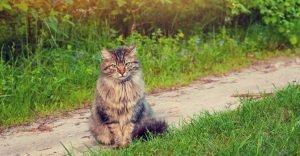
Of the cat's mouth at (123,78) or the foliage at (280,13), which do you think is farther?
the foliage at (280,13)

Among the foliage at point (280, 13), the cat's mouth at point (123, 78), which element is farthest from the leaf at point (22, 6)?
the foliage at point (280, 13)

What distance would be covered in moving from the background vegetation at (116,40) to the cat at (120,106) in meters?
1.66

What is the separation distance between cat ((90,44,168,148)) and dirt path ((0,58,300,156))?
0.34m

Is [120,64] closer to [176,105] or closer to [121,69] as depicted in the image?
[121,69]

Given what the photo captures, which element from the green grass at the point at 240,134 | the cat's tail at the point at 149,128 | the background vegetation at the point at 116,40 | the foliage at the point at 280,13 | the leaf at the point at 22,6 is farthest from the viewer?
the foliage at the point at 280,13

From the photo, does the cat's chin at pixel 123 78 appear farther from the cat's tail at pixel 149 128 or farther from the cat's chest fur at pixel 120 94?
the cat's tail at pixel 149 128

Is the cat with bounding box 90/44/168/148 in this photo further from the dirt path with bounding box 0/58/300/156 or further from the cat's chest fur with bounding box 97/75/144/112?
the dirt path with bounding box 0/58/300/156

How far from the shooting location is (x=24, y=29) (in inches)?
327

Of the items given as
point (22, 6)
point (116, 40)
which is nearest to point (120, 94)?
point (22, 6)

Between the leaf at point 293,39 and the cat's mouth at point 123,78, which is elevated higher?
the cat's mouth at point 123,78

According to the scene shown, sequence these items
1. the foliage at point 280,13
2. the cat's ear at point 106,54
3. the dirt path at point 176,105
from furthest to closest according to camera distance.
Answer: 1. the foliage at point 280,13
2. the dirt path at point 176,105
3. the cat's ear at point 106,54

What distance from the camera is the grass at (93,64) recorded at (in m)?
7.02

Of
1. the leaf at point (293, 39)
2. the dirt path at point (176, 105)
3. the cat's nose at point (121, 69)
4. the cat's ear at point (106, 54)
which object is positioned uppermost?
the cat's ear at point (106, 54)

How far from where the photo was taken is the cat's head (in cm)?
525
